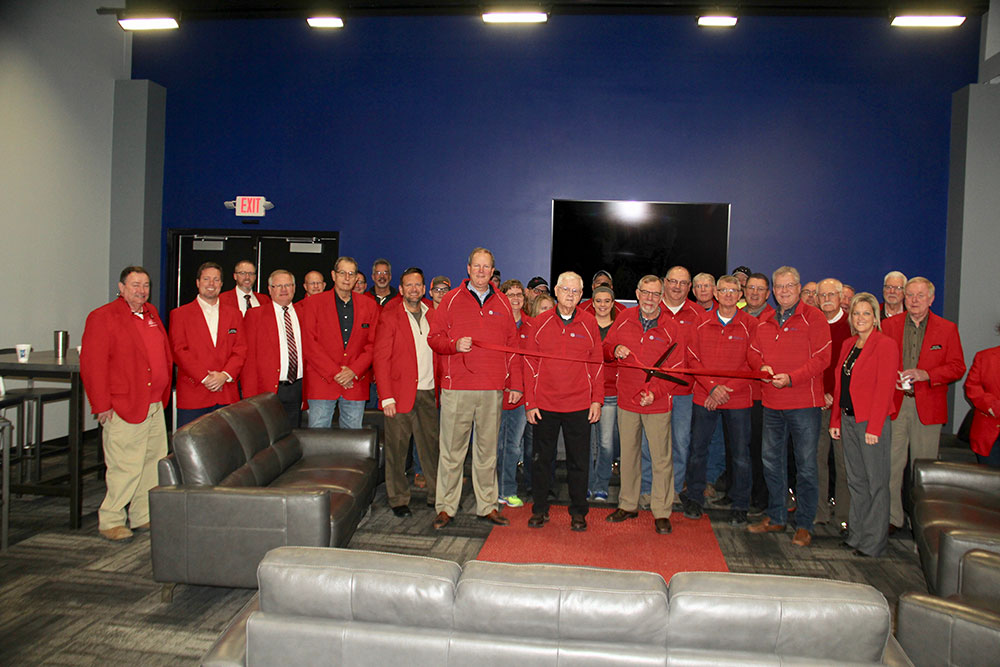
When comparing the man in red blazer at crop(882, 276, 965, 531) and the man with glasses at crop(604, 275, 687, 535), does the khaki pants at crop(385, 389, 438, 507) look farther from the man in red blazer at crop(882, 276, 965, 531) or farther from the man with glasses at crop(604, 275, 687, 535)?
the man in red blazer at crop(882, 276, 965, 531)

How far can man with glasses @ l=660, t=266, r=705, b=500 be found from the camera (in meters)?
4.77

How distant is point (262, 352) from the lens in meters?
4.91

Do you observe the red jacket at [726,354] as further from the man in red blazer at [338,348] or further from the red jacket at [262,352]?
the red jacket at [262,352]

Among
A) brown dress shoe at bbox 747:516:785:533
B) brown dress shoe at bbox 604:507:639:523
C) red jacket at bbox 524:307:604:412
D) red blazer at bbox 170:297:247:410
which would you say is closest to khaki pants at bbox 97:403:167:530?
red blazer at bbox 170:297:247:410

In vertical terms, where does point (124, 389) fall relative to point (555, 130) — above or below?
below

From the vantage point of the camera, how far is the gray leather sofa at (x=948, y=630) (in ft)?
6.37

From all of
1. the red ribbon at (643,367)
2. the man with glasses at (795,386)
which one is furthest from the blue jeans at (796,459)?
the red ribbon at (643,367)

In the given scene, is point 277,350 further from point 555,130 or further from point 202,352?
point 555,130

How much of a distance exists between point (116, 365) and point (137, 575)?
1.34 metres

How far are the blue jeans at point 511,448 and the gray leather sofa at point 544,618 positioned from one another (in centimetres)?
334

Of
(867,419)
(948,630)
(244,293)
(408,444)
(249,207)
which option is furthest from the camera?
(249,207)

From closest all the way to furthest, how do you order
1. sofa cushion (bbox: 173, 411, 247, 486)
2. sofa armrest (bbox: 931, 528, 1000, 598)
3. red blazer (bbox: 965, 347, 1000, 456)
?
sofa armrest (bbox: 931, 528, 1000, 598), sofa cushion (bbox: 173, 411, 247, 486), red blazer (bbox: 965, 347, 1000, 456)

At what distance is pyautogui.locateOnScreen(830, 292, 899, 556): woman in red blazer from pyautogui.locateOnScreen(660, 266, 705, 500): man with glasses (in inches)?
39.8

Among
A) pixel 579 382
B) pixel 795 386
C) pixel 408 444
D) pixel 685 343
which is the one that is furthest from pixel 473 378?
pixel 795 386
